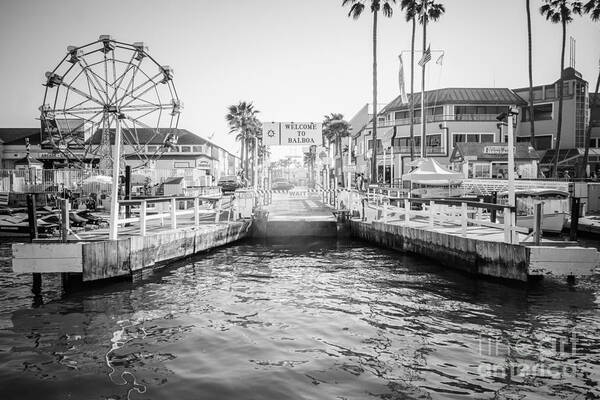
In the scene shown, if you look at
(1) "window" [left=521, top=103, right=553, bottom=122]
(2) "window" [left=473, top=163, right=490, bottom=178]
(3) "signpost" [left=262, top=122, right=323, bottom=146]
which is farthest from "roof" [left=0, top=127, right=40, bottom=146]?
(1) "window" [left=521, top=103, right=553, bottom=122]

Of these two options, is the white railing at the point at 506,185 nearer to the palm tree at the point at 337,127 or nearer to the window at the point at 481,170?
the window at the point at 481,170

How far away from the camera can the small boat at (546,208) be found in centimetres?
2033

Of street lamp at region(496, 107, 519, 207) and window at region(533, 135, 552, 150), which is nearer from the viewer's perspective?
street lamp at region(496, 107, 519, 207)

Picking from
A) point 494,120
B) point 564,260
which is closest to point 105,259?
point 564,260

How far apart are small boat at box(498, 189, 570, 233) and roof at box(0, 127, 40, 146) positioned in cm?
7338

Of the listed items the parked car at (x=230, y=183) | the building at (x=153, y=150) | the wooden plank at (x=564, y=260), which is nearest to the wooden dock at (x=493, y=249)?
the wooden plank at (x=564, y=260)

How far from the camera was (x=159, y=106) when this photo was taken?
22.1 meters

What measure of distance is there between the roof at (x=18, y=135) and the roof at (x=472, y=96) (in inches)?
2273

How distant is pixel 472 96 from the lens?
60.2 meters

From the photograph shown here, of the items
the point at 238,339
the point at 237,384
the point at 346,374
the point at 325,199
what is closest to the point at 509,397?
the point at 346,374

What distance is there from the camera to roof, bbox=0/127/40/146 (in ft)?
235

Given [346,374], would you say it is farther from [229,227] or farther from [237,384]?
[229,227]

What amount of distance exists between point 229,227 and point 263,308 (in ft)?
32.5

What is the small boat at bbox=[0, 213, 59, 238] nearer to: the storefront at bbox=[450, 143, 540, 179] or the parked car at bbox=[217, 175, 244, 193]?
the parked car at bbox=[217, 175, 244, 193]
